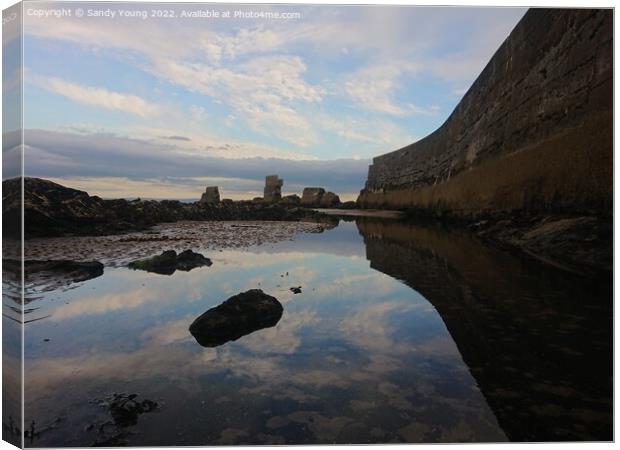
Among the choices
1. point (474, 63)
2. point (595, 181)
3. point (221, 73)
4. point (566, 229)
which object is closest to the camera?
point (221, 73)

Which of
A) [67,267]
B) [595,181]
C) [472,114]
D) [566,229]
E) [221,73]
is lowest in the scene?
[67,267]

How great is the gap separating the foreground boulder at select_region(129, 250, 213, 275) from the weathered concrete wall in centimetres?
479

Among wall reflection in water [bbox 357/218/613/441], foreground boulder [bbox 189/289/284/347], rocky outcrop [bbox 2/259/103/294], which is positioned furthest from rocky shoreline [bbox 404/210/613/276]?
rocky outcrop [bbox 2/259/103/294]

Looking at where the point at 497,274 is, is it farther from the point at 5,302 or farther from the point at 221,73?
the point at 5,302

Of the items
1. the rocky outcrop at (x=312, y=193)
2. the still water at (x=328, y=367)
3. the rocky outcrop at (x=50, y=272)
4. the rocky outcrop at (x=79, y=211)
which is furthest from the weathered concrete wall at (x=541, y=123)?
the rocky outcrop at (x=50, y=272)

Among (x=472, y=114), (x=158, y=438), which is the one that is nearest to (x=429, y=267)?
(x=158, y=438)

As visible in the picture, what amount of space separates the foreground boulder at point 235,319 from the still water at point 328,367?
0.10m

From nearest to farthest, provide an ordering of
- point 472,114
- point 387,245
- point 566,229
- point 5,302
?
point 5,302 → point 566,229 → point 387,245 → point 472,114

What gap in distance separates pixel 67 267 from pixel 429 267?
4.89 meters

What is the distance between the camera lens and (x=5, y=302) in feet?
9.30

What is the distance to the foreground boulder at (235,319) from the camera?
10.6 ft

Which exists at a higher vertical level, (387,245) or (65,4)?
(65,4)

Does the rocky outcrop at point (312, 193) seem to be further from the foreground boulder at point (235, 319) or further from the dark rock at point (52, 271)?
the dark rock at point (52, 271)

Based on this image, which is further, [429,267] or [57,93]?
[429,267]
